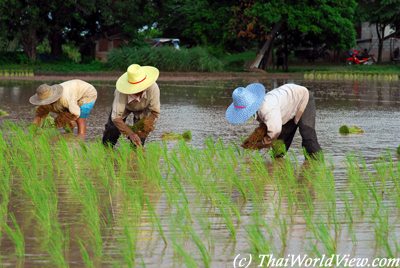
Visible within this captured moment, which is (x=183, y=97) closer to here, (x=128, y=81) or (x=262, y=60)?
(x=128, y=81)

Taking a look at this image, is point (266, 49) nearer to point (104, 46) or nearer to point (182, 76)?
point (182, 76)

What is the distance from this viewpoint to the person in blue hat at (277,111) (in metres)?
8.45

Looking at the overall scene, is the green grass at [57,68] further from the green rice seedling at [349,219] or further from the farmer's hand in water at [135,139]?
the green rice seedling at [349,219]

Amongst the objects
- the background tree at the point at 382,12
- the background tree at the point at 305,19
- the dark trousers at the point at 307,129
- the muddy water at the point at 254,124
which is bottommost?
the background tree at the point at 382,12

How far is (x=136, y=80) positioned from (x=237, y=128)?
4.12m

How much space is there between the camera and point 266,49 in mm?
36156

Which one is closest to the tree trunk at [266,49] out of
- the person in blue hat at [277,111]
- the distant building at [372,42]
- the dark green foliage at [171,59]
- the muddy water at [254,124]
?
the dark green foliage at [171,59]

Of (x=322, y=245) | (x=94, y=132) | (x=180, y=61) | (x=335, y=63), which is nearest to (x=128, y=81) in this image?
(x=94, y=132)

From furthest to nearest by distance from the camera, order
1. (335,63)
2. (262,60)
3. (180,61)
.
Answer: (335,63)
(262,60)
(180,61)

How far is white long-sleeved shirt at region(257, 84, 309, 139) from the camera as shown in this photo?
8578mm

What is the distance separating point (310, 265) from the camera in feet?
16.9

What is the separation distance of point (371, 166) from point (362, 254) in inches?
148

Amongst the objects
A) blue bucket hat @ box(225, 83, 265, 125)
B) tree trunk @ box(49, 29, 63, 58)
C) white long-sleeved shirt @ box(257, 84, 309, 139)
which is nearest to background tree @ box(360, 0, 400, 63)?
tree trunk @ box(49, 29, 63, 58)

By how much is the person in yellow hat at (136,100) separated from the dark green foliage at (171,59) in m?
23.7
